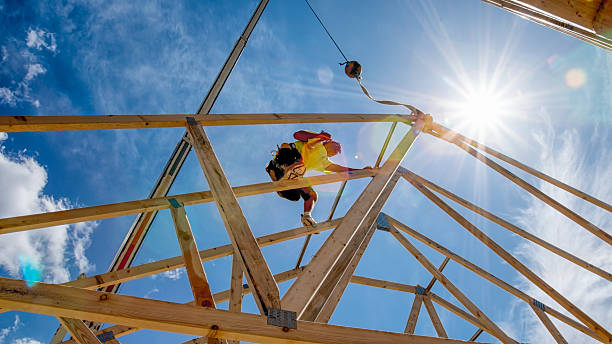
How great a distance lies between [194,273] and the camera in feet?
8.21

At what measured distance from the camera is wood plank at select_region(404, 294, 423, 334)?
283 inches

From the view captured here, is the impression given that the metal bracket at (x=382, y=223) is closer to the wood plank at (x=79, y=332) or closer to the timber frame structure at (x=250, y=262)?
the timber frame structure at (x=250, y=262)

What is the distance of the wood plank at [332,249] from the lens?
8.34ft

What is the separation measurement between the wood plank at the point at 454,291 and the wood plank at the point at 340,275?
2.36 feet

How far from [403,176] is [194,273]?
15.5ft

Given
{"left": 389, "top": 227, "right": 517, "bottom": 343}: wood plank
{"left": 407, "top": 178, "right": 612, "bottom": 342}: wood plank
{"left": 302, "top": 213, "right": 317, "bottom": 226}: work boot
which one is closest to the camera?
{"left": 407, "top": 178, "right": 612, "bottom": 342}: wood plank

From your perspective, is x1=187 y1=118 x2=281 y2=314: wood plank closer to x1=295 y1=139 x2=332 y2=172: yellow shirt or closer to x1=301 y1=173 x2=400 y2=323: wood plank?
x1=301 y1=173 x2=400 y2=323: wood plank

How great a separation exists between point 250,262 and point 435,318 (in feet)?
21.4

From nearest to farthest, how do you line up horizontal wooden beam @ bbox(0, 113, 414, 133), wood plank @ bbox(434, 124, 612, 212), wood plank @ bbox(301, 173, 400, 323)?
horizontal wooden beam @ bbox(0, 113, 414, 133) < wood plank @ bbox(301, 173, 400, 323) < wood plank @ bbox(434, 124, 612, 212)

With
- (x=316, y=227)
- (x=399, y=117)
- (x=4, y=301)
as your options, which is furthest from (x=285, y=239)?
(x=4, y=301)

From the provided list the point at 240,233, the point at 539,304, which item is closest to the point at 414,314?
the point at 539,304

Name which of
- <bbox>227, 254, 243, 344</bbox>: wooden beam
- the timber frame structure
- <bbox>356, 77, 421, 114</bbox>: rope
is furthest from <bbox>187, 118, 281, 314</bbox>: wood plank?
<bbox>356, 77, 421, 114</bbox>: rope

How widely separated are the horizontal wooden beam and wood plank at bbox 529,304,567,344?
173 inches

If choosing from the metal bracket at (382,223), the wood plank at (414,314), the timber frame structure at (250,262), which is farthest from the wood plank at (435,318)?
the metal bracket at (382,223)
